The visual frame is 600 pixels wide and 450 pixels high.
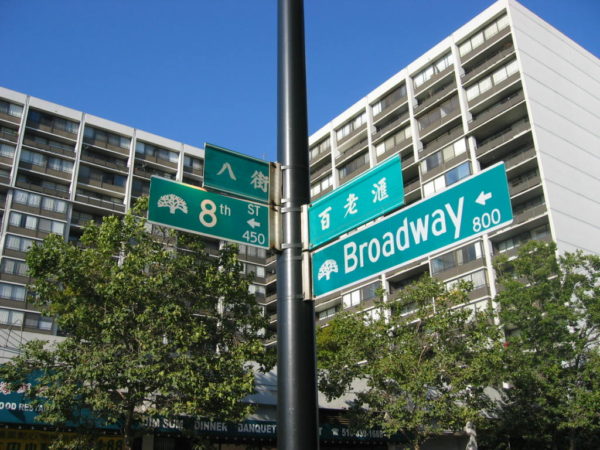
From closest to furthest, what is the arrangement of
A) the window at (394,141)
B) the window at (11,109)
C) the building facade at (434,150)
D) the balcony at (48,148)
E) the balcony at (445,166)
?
the building facade at (434,150), the balcony at (445,166), the window at (11,109), the balcony at (48,148), the window at (394,141)

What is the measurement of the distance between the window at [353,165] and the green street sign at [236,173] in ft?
198

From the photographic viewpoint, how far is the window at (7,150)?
58.9m

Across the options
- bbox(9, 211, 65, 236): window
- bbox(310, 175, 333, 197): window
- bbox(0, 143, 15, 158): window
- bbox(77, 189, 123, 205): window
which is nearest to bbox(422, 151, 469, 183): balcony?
bbox(310, 175, 333, 197): window

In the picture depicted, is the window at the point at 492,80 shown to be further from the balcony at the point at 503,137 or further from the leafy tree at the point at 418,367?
the leafy tree at the point at 418,367

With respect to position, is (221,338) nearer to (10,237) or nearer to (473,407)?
(473,407)

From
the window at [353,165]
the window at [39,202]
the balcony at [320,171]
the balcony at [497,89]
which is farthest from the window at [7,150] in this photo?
the balcony at [497,89]

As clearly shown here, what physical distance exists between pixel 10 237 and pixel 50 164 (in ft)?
35.9

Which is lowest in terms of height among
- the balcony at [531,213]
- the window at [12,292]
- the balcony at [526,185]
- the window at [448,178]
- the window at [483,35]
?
the window at [12,292]

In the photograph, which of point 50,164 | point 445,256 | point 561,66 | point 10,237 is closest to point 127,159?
point 50,164

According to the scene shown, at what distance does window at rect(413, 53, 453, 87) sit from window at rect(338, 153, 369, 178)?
9712 millimetres

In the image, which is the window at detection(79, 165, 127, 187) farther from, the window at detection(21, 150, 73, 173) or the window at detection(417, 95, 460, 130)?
the window at detection(417, 95, 460, 130)

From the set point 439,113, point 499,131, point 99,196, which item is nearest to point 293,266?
point 499,131

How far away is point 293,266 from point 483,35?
187 feet

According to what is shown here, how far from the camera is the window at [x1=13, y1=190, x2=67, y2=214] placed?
2233 inches
